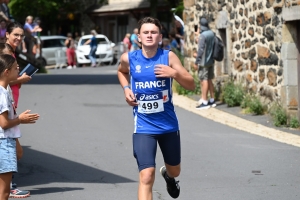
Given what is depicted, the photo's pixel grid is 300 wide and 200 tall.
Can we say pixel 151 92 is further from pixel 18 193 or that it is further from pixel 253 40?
pixel 253 40

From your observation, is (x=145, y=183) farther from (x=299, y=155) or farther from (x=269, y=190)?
(x=299, y=155)

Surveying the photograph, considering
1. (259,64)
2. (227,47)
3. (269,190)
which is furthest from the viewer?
(227,47)

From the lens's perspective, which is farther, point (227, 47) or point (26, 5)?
point (26, 5)

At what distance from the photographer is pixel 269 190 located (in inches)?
338

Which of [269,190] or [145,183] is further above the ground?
[145,183]

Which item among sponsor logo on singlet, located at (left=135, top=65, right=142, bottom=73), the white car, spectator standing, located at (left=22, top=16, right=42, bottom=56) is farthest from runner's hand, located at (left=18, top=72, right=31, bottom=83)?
the white car

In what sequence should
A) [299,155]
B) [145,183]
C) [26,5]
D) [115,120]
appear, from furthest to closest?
1. [26,5]
2. [115,120]
3. [299,155]
4. [145,183]

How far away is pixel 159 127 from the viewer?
23.1 feet

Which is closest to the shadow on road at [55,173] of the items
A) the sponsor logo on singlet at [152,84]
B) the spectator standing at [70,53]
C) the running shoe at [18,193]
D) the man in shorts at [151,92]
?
the running shoe at [18,193]

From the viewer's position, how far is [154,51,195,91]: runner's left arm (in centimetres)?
684

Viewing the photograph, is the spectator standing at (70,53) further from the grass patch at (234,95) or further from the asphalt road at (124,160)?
the grass patch at (234,95)

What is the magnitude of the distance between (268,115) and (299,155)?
4.19 metres

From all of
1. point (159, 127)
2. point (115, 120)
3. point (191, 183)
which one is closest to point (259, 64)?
point (115, 120)

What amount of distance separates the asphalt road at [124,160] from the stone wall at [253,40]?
4.97 ft
